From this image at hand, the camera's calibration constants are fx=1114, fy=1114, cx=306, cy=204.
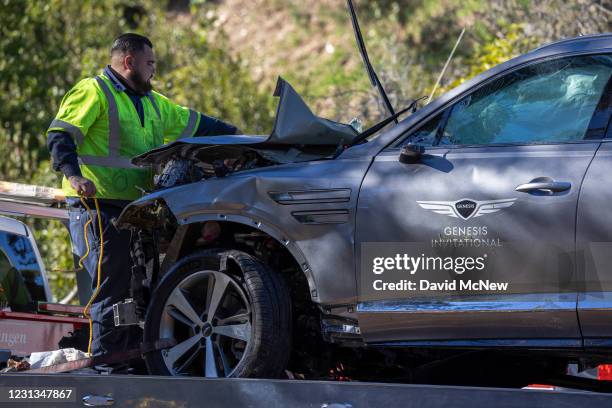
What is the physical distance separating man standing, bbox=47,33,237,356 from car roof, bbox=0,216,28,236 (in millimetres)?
1071

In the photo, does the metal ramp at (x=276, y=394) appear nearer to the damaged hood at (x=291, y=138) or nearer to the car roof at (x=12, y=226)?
the damaged hood at (x=291, y=138)

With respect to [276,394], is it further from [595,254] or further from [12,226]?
[12,226]

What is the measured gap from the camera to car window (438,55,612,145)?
4.60 metres

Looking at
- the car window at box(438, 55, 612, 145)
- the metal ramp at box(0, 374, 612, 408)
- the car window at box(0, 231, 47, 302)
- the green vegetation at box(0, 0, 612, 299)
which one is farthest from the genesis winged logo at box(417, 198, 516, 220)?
the green vegetation at box(0, 0, 612, 299)

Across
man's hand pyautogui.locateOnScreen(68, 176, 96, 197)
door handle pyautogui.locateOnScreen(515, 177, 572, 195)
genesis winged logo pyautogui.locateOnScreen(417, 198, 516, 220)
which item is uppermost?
man's hand pyautogui.locateOnScreen(68, 176, 96, 197)

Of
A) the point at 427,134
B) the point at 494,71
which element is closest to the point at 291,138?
the point at 427,134

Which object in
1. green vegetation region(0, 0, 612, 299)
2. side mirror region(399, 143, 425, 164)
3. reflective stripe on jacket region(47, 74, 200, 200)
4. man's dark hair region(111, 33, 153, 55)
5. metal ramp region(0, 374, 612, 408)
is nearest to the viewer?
metal ramp region(0, 374, 612, 408)

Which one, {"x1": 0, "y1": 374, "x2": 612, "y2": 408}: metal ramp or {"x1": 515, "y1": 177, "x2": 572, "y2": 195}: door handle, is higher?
{"x1": 515, "y1": 177, "x2": 572, "y2": 195}: door handle

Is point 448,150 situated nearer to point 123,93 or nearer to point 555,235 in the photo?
point 555,235

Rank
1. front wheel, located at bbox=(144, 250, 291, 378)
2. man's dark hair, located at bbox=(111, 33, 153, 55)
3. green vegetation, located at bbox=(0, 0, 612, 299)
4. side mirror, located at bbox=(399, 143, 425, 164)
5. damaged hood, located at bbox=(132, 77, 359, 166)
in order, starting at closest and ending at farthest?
1. side mirror, located at bbox=(399, 143, 425, 164)
2. front wheel, located at bbox=(144, 250, 291, 378)
3. damaged hood, located at bbox=(132, 77, 359, 166)
4. man's dark hair, located at bbox=(111, 33, 153, 55)
5. green vegetation, located at bbox=(0, 0, 612, 299)

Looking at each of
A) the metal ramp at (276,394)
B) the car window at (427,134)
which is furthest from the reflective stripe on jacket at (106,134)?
the car window at (427,134)

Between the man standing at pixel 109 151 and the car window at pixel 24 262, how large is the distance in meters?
1.10

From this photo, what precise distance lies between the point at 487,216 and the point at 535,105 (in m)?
0.59
